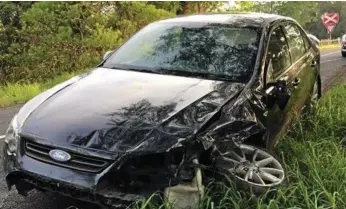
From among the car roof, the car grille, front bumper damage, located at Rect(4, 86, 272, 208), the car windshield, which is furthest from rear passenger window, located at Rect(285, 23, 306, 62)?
the car grille

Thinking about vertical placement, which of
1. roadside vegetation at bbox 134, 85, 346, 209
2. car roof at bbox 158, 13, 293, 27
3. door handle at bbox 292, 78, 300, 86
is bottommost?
roadside vegetation at bbox 134, 85, 346, 209

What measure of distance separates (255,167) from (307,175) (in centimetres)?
64

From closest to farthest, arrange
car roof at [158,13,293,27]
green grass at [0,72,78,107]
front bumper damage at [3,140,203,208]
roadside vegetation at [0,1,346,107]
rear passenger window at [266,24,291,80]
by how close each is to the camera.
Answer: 1. front bumper damage at [3,140,203,208]
2. rear passenger window at [266,24,291,80]
3. car roof at [158,13,293,27]
4. green grass at [0,72,78,107]
5. roadside vegetation at [0,1,346,107]

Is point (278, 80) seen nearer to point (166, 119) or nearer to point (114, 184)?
point (166, 119)

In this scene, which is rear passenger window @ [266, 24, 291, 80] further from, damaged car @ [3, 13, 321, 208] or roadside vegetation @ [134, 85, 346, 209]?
roadside vegetation @ [134, 85, 346, 209]

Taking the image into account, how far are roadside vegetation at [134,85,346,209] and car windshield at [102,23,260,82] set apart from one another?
0.94 m

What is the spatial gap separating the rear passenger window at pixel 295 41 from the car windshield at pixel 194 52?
0.92 meters

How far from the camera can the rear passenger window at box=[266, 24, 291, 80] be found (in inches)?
180

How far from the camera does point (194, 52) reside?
4.60m

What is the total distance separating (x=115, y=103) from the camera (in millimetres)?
3656

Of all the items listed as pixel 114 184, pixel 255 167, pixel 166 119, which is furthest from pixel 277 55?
pixel 114 184

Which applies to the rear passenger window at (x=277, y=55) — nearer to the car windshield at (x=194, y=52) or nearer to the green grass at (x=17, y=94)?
the car windshield at (x=194, y=52)

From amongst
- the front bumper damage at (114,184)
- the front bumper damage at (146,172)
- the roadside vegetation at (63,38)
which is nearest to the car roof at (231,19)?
the roadside vegetation at (63,38)

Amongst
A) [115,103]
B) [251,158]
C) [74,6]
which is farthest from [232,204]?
[74,6]
